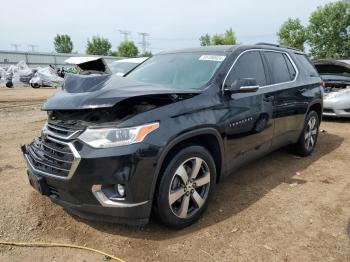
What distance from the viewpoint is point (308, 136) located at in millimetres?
5594

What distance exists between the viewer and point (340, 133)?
24.5 ft

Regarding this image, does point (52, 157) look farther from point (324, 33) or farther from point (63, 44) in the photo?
point (63, 44)

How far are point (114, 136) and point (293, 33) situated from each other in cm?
5404

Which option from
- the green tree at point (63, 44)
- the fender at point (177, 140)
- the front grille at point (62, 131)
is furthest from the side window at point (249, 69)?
the green tree at point (63, 44)

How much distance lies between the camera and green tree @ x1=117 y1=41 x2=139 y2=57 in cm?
7419

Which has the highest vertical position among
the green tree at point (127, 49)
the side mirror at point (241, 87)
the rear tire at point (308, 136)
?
the green tree at point (127, 49)

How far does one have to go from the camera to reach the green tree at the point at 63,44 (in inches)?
3396

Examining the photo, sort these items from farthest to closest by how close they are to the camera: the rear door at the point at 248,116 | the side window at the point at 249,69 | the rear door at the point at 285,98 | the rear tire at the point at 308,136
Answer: the rear tire at the point at 308,136
the rear door at the point at 285,98
the side window at the point at 249,69
the rear door at the point at 248,116

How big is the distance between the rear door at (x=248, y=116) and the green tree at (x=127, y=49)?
2842 inches

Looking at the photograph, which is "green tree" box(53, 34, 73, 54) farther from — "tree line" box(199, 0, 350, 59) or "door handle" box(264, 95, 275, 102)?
"door handle" box(264, 95, 275, 102)

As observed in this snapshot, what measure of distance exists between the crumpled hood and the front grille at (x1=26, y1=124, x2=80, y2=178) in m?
0.23

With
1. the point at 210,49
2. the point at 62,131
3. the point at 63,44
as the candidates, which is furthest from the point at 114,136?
the point at 63,44

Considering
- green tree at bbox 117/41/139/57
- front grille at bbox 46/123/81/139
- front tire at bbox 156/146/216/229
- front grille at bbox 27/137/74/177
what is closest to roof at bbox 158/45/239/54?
front tire at bbox 156/146/216/229

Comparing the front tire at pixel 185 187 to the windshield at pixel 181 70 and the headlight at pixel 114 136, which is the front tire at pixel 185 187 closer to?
the headlight at pixel 114 136
